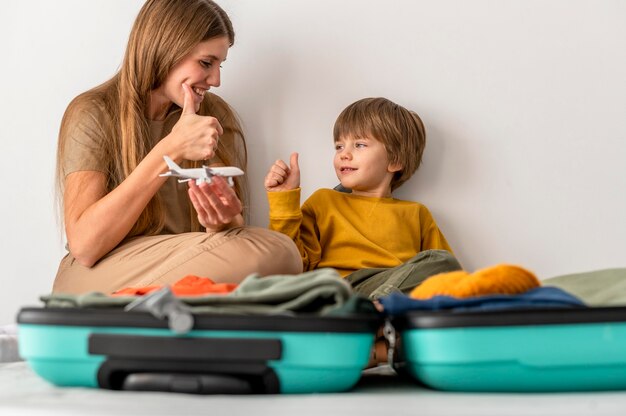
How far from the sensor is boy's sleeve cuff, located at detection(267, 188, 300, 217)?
1.73 meters

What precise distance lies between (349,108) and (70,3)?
76 cm

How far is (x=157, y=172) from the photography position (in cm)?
152

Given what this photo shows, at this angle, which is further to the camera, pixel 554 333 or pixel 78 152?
pixel 78 152

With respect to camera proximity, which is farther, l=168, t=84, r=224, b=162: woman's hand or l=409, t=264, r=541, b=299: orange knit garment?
l=168, t=84, r=224, b=162: woman's hand

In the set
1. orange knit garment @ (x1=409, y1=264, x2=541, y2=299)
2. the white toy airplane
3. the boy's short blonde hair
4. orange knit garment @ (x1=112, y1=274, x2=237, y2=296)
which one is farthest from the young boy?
orange knit garment @ (x1=409, y1=264, x2=541, y2=299)

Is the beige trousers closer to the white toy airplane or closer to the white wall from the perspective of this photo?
the white toy airplane

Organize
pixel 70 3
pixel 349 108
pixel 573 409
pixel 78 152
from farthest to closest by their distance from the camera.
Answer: pixel 70 3
pixel 349 108
pixel 78 152
pixel 573 409

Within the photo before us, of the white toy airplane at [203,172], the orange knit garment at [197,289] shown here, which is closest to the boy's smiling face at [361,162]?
the white toy airplane at [203,172]

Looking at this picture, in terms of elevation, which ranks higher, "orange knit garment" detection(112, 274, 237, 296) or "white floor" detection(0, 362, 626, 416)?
"orange knit garment" detection(112, 274, 237, 296)

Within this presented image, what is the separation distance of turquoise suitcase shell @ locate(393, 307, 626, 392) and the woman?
2.13 feet

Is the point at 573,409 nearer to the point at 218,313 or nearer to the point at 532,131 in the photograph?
the point at 218,313

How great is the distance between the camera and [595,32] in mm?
1911

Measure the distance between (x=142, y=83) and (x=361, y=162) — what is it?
522 mm

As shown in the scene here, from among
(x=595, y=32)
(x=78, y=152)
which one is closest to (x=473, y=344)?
(x=78, y=152)
